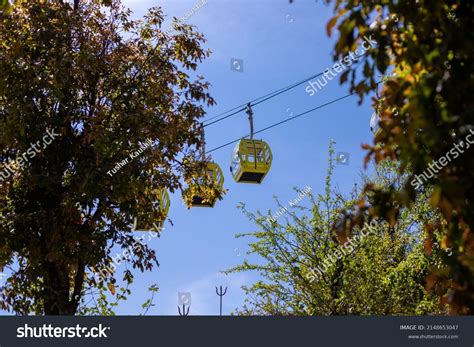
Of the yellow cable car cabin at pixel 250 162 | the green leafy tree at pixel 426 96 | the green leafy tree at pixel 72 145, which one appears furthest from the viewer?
the yellow cable car cabin at pixel 250 162

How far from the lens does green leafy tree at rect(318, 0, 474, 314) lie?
336cm

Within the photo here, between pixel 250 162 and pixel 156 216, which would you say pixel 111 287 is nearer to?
pixel 156 216

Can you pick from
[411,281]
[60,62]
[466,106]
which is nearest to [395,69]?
[466,106]

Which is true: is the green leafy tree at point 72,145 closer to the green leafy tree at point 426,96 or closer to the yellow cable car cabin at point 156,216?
the yellow cable car cabin at point 156,216

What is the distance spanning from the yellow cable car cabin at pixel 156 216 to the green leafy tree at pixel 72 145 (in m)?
0.05

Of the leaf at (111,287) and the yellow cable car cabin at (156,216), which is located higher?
the yellow cable car cabin at (156,216)

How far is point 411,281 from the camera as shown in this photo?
18812 mm

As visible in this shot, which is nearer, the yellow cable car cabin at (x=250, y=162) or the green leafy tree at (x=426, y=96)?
the green leafy tree at (x=426, y=96)

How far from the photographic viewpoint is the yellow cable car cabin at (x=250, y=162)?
53.4ft

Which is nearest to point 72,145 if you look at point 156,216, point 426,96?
point 156,216

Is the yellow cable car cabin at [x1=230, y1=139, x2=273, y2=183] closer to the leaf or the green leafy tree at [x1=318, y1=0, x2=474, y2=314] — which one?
the leaf

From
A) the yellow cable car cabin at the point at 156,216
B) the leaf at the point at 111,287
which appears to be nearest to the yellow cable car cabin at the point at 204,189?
the yellow cable car cabin at the point at 156,216

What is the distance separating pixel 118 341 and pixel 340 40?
5668 millimetres

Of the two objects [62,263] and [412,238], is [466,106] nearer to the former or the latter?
[62,263]
